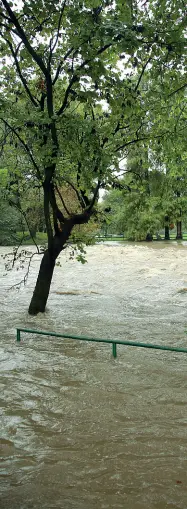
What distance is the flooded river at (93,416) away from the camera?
140 inches

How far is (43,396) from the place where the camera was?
5.61m

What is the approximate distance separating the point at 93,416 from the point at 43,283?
226 inches

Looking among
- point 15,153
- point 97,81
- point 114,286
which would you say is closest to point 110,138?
point 97,81

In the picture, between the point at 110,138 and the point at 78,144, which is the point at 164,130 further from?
the point at 78,144

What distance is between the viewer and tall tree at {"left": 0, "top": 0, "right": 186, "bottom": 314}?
6.65 metres

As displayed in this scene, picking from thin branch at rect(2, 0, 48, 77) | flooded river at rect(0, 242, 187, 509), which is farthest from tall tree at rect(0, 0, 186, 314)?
flooded river at rect(0, 242, 187, 509)

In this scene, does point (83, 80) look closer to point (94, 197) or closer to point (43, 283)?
point (94, 197)

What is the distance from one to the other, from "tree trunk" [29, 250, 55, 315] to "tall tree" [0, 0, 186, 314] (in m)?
0.03

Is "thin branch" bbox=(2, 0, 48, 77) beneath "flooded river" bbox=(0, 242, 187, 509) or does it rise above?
above

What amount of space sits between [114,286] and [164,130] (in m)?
7.62

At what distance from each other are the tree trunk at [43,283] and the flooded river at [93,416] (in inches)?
12.8

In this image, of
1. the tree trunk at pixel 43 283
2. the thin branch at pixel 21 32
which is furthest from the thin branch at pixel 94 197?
the thin branch at pixel 21 32

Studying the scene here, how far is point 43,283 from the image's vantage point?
1048cm

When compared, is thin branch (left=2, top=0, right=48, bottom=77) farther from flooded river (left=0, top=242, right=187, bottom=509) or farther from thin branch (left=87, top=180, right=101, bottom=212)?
flooded river (left=0, top=242, right=187, bottom=509)
